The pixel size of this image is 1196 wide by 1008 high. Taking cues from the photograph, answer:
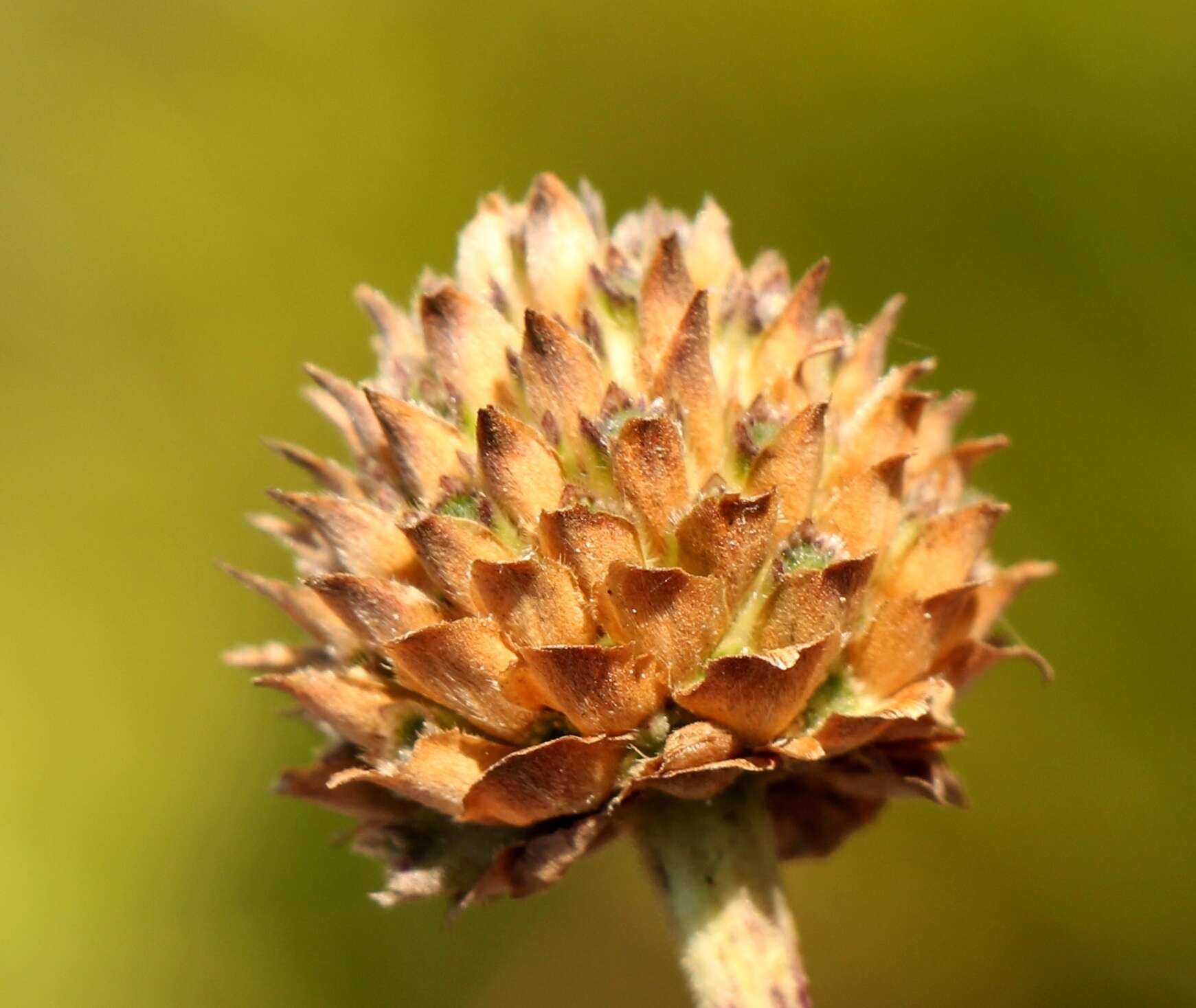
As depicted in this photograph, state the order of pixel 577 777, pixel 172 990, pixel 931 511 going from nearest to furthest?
pixel 577 777, pixel 931 511, pixel 172 990

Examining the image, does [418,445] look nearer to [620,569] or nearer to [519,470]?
[519,470]

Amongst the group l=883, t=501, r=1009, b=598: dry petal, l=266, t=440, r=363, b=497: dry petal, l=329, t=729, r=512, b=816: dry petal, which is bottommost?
l=329, t=729, r=512, b=816: dry petal

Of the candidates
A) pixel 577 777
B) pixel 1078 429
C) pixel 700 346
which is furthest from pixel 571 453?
pixel 1078 429

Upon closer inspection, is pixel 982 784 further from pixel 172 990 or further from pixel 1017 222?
pixel 172 990

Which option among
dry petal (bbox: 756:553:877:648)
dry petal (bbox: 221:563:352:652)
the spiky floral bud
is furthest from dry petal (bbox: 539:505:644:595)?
dry petal (bbox: 221:563:352:652)

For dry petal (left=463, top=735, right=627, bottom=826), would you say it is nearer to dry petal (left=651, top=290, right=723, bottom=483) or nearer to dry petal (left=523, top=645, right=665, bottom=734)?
dry petal (left=523, top=645, right=665, bottom=734)

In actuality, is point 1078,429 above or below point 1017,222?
below
